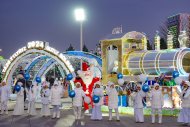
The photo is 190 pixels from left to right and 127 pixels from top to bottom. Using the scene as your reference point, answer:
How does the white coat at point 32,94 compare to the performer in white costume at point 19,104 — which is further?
the white coat at point 32,94

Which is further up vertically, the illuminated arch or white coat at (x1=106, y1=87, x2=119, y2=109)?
the illuminated arch

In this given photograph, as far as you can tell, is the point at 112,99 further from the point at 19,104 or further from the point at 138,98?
the point at 19,104

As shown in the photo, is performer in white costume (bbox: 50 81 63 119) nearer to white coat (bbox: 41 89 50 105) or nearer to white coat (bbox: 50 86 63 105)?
white coat (bbox: 50 86 63 105)

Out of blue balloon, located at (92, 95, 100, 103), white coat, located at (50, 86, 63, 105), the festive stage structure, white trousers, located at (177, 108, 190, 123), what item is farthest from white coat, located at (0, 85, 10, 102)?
white trousers, located at (177, 108, 190, 123)

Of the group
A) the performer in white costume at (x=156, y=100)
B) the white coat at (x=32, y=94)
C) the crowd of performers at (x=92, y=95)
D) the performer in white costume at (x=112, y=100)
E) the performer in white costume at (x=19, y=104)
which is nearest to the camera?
the crowd of performers at (x=92, y=95)

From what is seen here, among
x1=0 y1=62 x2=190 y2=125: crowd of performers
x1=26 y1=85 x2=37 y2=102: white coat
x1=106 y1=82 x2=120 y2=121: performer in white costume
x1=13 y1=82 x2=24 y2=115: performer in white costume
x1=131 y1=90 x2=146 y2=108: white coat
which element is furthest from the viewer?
x1=26 y1=85 x2=37 y2=102: white coat

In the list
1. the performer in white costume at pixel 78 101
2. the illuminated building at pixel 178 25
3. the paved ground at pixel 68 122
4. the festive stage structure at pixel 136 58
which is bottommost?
the paved ground at pixel 68 122

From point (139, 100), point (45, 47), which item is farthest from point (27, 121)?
point (45, 47)

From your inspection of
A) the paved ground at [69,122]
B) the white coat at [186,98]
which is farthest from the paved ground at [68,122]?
the white coat at [186,98]

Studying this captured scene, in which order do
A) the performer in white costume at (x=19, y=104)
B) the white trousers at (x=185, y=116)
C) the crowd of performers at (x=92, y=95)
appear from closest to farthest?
the white trousers at (x=185, y=116), the crowd of performers at (x=92, y=95), the performer in white costume at (x=19, y=104)

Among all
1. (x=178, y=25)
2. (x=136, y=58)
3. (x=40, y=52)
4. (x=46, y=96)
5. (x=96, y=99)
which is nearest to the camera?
(x=96, y=99)

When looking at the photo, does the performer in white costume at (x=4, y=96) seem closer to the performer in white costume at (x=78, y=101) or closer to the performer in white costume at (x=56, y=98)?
the performer in white costume at (x=56, y=98)

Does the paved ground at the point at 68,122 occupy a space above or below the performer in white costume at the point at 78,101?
below

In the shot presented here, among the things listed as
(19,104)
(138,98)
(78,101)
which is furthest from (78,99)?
(19,104)
